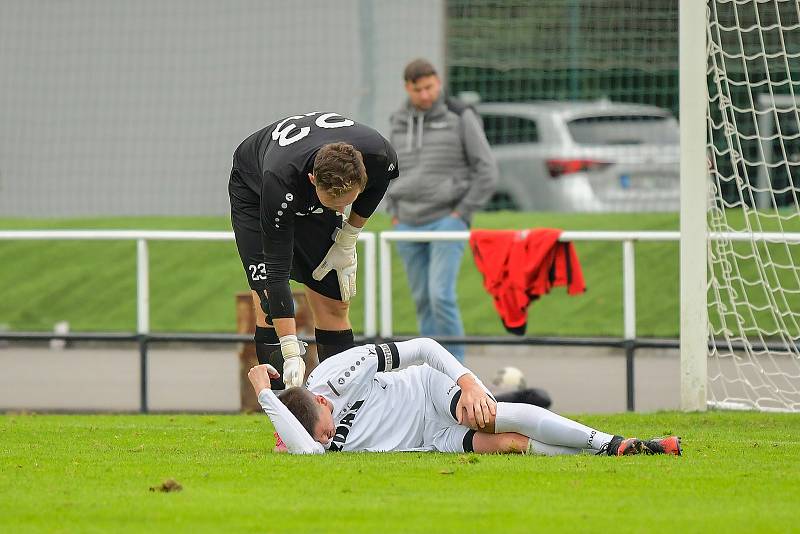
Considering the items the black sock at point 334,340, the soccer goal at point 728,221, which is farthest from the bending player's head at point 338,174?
the soccer goal at point 728,221

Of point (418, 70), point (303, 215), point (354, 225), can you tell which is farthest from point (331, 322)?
point (418, 70)

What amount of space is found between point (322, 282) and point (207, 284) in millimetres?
8917

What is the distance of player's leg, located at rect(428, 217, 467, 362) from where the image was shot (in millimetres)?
10469

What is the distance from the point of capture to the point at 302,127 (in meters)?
7.44

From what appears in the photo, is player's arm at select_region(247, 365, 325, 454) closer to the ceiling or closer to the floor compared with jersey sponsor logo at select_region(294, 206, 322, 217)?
closer to the floor

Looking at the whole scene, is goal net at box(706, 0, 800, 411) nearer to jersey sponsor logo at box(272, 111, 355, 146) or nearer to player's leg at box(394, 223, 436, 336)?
player's leg at box(394, 223, 436, 336)

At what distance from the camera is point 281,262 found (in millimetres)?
7281

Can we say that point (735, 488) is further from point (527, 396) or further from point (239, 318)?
point (239, 318)

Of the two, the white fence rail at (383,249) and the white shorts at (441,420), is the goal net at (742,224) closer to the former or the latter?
the white fence rail at (383,249)

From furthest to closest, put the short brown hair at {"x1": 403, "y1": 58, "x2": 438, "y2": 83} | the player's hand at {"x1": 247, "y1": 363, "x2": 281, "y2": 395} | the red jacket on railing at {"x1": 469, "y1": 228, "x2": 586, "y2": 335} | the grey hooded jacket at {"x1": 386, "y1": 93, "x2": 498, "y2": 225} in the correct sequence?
the grey hooded jacket at {"x1": 386, "y1": 93, "x2": 498, "y2": 225} < the short brown hair at {"x1": 403, "y1": 58, "x2": 438, "y2": 83} < the red jacket on railing at {"x1": 469, "y1": 228, "x2": 586, "y2": 335} < the player's hand at {"x1": 247, "y1": 363, "x2": 281, "y2": 395}

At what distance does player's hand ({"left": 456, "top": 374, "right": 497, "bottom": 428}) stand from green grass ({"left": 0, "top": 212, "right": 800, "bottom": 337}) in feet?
26.7

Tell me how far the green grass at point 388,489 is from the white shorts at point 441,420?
167mm

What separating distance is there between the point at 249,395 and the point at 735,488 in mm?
5452

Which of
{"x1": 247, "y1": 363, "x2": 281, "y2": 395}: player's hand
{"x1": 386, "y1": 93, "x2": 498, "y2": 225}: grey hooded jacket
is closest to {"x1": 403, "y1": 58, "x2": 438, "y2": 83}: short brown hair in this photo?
{"x1": 386, "y1": 93, "x2": 498, "y2": 225}: grey hooded jacket
